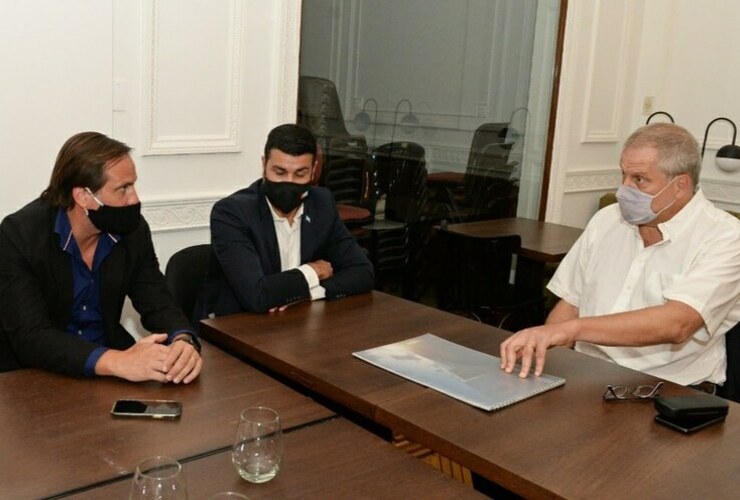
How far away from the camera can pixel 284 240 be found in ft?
9.73

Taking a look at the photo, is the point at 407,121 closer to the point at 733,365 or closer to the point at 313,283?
the point at 313,283

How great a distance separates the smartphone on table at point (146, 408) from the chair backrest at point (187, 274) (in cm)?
108

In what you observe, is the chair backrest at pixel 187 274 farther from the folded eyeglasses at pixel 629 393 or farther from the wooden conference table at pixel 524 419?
the folded eyeglasses at pixel 629 393

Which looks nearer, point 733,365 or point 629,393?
point 629,393

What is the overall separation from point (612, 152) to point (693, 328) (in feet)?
13.3

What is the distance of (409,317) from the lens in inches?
101

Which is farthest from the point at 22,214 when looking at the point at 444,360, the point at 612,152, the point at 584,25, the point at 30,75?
the point at 612,152

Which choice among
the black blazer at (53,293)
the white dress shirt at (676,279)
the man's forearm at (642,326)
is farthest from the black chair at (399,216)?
the man's forearm at (642,326)

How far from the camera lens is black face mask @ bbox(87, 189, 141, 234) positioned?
7.61 feet

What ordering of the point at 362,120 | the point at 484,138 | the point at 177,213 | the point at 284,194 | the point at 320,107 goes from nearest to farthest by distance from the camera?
the point at 284,194, the point at 177,213, the point at 320,107, the point at 362,120, the point at 484,138

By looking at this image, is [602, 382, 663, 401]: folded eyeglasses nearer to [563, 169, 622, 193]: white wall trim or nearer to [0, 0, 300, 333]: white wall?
[0, 0, 300, 333]: white wall

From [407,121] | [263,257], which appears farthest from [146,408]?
[407,121]

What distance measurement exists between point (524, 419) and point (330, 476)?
20.6 inches

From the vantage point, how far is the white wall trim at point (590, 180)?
586 centimetres
